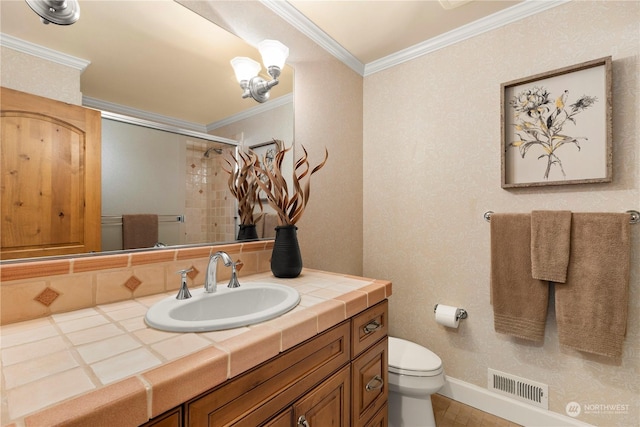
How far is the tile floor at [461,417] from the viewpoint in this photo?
5.03 feet

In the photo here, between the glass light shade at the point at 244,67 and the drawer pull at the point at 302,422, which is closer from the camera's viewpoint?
→ the drawer pull at the point at 302,422

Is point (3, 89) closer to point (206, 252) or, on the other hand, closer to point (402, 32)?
point (206, 252)

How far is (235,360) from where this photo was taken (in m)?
0.60

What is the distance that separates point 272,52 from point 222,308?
47.9 inches

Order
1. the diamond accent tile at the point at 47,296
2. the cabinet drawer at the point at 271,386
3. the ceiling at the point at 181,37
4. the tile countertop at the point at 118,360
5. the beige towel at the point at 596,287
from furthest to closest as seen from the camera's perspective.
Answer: the beige towel at the point at 596,287
the ceiling at the point at 181,37
the diamond accent tile at the point at 47,296
the cabinet drawer at the point at 271,386
the tile countertop at the point at 118,360

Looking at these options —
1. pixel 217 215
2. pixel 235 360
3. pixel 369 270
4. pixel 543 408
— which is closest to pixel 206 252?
pixel 217 215

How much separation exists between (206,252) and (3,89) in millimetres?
762

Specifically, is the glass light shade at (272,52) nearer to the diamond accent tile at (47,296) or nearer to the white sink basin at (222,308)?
the white sink basin at (222,308)

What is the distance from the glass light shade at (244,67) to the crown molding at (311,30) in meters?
0.35

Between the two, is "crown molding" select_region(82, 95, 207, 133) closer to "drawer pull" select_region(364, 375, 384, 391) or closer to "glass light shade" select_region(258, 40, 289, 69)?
"glass light shade" select_region(258, 40, 289, 69)

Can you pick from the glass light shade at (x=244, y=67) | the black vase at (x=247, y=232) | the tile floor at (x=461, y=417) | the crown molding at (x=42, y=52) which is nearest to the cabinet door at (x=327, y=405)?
the black vase at (x=247, y=232)

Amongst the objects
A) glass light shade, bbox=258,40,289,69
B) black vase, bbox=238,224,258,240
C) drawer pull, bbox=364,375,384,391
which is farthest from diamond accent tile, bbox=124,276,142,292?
glass light shade, bbox=258,40,289,69

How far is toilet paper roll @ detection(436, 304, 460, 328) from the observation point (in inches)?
65.6

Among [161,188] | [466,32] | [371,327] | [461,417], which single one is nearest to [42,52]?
[161,188]
